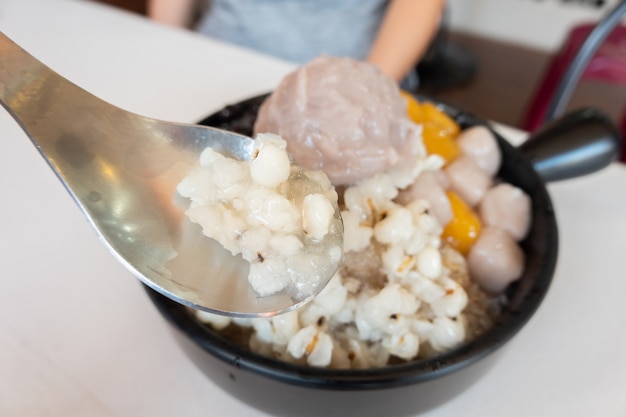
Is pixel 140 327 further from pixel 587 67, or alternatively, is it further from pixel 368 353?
pixel 587 67

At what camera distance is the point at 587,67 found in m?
1.25

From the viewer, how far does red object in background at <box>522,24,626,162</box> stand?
1.25m

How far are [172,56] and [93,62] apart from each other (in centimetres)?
15

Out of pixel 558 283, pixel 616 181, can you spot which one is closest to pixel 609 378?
pixel 558 283

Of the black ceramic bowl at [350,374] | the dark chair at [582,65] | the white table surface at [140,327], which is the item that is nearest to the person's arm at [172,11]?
the white table surface at [140,327]

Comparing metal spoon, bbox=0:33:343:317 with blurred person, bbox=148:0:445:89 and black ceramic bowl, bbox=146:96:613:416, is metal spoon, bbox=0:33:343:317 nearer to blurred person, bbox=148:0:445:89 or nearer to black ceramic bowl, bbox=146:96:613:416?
black ceramic bowl, bbox=146:96:613:416

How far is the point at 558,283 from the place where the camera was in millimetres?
701

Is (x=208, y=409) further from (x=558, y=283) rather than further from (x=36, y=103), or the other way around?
(x=558, y=283)

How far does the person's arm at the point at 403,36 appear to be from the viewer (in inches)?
41.3

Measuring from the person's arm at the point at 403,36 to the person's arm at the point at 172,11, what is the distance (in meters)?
0.47

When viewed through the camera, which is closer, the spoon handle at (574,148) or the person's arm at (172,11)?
the spoon handle at (574,148)

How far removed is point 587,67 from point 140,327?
112 centimetres

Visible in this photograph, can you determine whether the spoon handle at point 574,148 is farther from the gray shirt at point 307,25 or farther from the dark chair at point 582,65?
the gray shirt at point 307,25

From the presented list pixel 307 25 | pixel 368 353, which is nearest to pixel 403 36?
pixel 307 25
